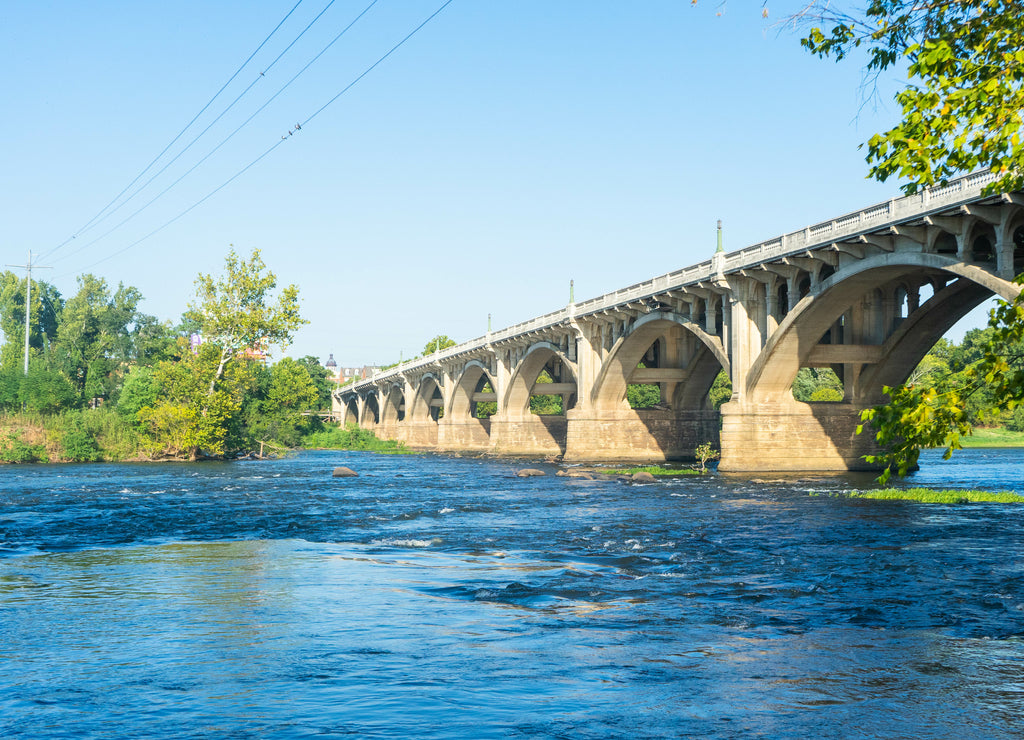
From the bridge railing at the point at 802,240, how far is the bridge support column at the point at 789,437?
7.31 m

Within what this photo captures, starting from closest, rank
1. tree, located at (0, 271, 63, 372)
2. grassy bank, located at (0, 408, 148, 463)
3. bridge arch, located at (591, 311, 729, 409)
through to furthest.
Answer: bridge arch, located at (591, 311, 729, 409) < grassy bank, located at (0, 408, 148, 463) < tree, located at (0, 271, 63, 372)

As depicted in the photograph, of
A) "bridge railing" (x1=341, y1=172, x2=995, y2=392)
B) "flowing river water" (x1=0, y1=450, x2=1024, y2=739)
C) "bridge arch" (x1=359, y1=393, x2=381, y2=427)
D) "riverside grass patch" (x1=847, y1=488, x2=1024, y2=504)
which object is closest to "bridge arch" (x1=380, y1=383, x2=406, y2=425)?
"bridge arch" (x1=359, y1=393, x2=381, y2=427)

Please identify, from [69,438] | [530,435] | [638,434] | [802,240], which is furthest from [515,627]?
[530,435]

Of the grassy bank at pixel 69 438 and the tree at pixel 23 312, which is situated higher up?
the tree at pixel 23 312

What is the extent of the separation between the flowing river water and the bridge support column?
713 inches

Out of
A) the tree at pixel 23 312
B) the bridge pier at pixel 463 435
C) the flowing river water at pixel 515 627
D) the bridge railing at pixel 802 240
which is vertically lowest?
the flowing river water at pixel 515 627

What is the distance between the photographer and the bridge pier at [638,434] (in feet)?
216

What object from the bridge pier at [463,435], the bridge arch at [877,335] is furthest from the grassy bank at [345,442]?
the bridge arch at [877,335]

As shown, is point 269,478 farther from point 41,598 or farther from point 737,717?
point 737,717

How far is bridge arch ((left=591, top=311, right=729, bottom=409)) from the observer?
203 ft

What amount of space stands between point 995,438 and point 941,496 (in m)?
74.0

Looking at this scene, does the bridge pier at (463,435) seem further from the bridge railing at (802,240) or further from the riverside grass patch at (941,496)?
the riverside grass patch at (941,496)

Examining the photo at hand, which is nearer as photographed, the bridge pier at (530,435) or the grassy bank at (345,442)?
the bridge pier at (530,435)

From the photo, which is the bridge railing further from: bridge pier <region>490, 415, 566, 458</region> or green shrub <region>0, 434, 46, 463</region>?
green shrub <region>0, 434, 46, 463</region>
